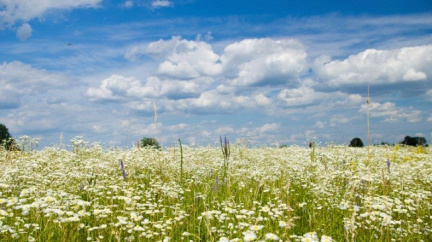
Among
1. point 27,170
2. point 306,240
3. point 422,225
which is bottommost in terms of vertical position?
point 422,225

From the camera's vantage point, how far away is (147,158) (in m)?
9.01

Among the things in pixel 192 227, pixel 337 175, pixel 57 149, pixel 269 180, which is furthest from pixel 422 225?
pixel 57 149

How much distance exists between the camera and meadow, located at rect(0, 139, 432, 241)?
4160mm

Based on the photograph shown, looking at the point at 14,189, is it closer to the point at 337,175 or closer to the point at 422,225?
the point at 337,175

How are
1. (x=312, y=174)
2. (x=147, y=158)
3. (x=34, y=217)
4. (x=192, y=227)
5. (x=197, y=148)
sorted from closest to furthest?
(x=34, y=217) → (x=192, y=227) → (x=312, y=174) → (x=147, y=158) → (x=197, y=148)

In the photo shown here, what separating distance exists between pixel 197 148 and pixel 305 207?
26.3ft

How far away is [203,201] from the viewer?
16.4 feet

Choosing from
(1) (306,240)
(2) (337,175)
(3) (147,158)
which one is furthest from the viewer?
(3) (147,158)

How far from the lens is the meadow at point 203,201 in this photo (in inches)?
164

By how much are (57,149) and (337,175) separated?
25.2ft

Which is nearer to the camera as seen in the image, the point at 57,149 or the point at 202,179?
the point at 202,179

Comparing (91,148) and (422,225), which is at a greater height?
(91,148)

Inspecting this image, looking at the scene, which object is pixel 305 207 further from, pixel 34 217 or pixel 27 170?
pixel 27 170

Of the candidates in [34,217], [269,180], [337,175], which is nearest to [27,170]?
[34,217]
